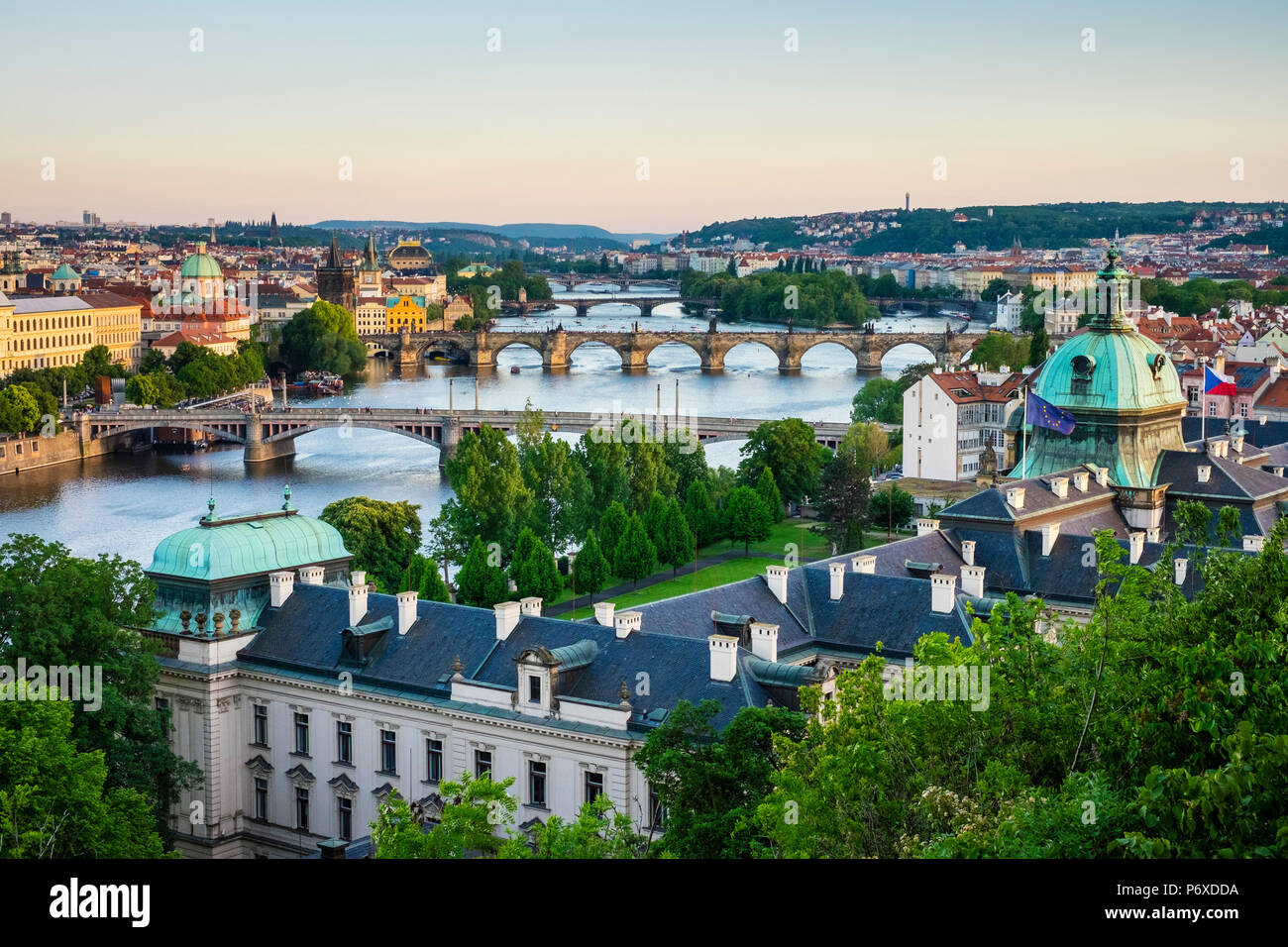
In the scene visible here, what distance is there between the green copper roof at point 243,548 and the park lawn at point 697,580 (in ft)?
42.3

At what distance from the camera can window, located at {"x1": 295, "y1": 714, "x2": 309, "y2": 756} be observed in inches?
1012

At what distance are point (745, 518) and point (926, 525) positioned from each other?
61.7 feet

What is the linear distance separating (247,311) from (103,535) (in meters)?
79.6

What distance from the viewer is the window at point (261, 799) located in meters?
26.1

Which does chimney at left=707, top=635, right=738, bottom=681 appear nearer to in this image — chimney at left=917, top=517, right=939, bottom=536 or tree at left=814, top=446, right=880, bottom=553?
chimney at left=917, top=517, right=939, bottom=536

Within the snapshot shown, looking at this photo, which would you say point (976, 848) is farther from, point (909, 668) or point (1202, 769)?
point (909, 668)

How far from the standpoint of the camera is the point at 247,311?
132 metres

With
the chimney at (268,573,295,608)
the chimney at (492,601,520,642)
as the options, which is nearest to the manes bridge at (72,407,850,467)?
the chimney at (268,573,295,608)

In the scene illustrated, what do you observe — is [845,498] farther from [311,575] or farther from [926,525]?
[311,575]

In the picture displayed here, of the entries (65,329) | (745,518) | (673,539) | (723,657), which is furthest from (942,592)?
(65,329)

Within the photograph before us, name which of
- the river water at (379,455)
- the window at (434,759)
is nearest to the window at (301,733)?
the window at (434,759)

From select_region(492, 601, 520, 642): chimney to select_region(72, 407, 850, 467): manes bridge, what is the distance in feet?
151

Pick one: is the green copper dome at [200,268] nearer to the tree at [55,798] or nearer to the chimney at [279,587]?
the chimney at [279,587]

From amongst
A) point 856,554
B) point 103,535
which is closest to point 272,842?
point 856,554
